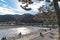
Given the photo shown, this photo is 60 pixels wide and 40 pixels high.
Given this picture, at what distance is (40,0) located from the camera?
660cm

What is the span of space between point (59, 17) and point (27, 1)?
1.08 meters

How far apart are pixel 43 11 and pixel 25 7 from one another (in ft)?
5.47

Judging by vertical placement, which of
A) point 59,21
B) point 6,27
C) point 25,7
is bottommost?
point 6,27

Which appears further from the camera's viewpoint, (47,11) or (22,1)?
(47,11)

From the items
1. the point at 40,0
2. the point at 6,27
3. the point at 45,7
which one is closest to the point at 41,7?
the point at 45,7

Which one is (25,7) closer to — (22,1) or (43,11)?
(22,1)

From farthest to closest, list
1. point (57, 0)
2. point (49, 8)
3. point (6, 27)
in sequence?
point (6, 27) < point (49, 8) < point (57, 0)

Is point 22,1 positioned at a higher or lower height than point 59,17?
higher

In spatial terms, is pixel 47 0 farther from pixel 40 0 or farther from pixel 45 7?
pixel 45 7

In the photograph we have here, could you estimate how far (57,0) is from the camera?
6309mm

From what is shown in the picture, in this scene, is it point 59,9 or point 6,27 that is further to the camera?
point 6,27

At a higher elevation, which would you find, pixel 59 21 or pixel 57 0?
pixel 57 0

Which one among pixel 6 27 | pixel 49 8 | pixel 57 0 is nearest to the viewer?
pixel 57 0

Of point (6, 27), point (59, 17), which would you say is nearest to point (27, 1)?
point (59, 17)
